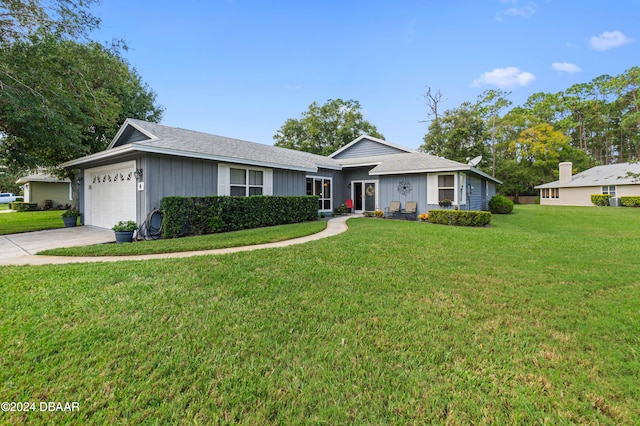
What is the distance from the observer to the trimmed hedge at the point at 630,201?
2253cm

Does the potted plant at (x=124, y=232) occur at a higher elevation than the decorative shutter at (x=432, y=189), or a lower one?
lower

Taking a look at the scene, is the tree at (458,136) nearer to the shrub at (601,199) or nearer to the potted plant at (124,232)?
the shrub at (601,199)

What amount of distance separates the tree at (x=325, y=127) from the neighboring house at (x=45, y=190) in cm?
2082

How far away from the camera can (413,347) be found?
251 cm

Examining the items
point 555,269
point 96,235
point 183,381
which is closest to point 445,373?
point 183,381

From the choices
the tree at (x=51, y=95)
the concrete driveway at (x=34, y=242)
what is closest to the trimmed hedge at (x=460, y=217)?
the concrete driveway at (x=34, y=242)

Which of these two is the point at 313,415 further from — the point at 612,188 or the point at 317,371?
the point at 612,188

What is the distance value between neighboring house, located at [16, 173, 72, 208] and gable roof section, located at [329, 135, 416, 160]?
23216 millimetres

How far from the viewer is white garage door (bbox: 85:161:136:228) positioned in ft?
29.0

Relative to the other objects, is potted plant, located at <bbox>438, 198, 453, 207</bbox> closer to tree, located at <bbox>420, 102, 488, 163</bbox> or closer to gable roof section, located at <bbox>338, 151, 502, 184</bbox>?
gable roof section, located at <bbox>338, 151, 502, 184</bbox>

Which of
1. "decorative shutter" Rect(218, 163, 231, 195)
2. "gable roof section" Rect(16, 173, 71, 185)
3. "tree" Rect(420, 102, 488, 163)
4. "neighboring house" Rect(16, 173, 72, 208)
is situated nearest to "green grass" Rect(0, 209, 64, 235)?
"decorative shutter" Rect(218, 163, 231, 195)

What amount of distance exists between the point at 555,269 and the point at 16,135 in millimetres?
16111

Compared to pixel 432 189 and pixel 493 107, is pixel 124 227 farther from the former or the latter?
pixel 493 107

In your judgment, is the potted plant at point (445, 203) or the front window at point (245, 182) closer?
the front window at point (245, 182)
